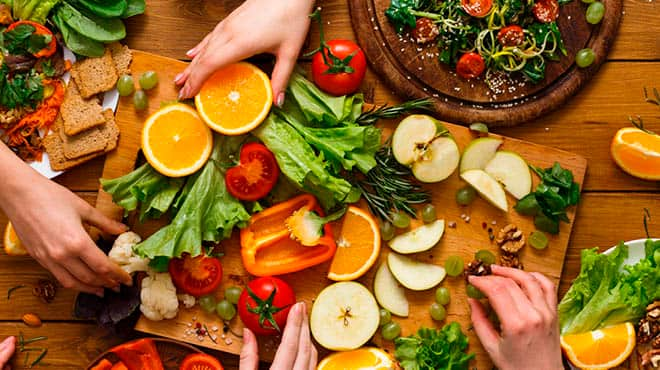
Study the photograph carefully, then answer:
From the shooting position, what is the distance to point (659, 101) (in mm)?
2480

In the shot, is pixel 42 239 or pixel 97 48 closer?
pixel 42 239

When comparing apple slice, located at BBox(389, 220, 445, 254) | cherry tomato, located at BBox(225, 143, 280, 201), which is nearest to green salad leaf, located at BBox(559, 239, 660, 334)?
apple slice, located at BBox(389, 220, 445, 254)

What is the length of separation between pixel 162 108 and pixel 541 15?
1304 mm

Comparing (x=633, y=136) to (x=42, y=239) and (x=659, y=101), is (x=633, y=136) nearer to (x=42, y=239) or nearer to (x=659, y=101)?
(x=659, y=101)

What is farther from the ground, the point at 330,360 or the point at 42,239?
the point at 42,239

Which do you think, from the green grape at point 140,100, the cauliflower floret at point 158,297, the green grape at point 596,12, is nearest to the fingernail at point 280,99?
the green grape at point 140,100

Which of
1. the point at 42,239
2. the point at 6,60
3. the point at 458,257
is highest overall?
the point at 6,60

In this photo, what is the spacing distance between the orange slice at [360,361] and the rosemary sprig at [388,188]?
454 mm

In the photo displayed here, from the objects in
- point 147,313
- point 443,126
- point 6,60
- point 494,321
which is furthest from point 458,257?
point 6,60

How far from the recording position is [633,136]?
8.04ft

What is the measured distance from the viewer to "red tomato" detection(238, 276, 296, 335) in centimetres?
236

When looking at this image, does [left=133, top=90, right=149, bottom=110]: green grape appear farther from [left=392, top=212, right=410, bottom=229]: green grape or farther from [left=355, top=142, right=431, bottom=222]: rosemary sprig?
[left=392, top=212, right=410, bottom=229]: green grape

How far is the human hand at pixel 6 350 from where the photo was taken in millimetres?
2529

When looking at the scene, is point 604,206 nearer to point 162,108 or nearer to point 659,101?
point 659,101
